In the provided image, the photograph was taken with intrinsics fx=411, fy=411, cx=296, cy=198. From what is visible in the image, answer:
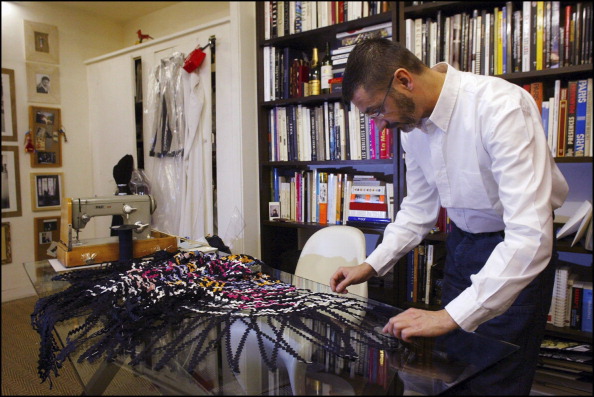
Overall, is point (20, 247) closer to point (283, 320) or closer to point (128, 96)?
point (128, 96)

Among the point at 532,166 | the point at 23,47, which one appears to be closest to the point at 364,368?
the point at 532,166

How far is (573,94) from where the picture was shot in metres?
1.62

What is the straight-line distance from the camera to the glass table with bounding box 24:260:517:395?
0.66 metres

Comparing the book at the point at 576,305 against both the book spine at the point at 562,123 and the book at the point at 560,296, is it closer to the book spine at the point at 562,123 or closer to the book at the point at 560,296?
the book at the point at 560,296

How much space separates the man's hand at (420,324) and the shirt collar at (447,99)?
0.53m

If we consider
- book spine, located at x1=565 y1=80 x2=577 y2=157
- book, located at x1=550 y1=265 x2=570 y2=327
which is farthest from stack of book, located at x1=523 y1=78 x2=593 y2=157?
book, located at x1=550 y1=265 x2=570 y2=327

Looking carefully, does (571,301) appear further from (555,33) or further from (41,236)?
(41,236)

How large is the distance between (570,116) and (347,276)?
1185 millimetres

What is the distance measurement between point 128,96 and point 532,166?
9.51 ft

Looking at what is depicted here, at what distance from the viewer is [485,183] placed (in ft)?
3.56

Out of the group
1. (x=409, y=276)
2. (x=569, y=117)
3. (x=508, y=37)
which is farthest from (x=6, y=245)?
(x=569, y=117)

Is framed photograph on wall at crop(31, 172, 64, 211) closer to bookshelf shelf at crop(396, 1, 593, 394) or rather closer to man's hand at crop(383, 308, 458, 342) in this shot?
bookshelf shelf at crop(396, 1, 593, 394)

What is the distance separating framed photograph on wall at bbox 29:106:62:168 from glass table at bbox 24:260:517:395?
267 cm

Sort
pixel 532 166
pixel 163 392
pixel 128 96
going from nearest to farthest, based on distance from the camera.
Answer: pixel 163 392 < pixel 532 166 < pixel 128 96
